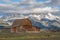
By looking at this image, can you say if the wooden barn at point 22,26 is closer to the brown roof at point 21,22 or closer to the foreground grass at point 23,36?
the brown roof at point 21,22

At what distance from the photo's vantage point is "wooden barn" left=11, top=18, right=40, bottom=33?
8391 millimetres

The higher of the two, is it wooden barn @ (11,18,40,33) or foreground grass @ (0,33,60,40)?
wooden barn @ (11,18,40,33)

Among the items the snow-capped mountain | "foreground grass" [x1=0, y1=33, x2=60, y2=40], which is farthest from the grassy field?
the snow-capped mountain

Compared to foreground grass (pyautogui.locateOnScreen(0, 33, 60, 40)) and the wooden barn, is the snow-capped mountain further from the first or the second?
foreground grass (pyautogui.locateOnScreen(0, 33, 60, 40))

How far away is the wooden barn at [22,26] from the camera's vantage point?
8391mm

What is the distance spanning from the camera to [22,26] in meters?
8.45

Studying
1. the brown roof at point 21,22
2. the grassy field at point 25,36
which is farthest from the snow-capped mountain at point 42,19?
the grassy field at point 25,36

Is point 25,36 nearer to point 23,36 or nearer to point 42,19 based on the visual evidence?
point 23,36

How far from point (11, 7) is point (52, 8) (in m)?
1.62

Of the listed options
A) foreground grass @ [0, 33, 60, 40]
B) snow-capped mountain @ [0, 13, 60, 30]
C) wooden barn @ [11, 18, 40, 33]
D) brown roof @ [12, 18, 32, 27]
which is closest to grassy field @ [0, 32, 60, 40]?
foreground grass @ [0, 33, 60, 40]

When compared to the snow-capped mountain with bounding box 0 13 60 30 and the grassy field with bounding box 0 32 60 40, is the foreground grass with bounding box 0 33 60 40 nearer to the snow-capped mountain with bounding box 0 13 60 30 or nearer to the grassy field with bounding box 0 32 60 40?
the grassy field with bounding box 0 32 60 40

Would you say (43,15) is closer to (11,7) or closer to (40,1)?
(40,1)

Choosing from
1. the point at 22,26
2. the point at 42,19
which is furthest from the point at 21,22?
→ the point at 42,19

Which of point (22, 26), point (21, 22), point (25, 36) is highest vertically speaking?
point (21, 22)
